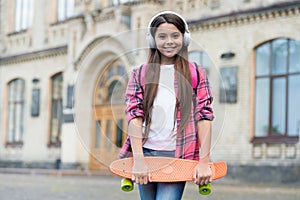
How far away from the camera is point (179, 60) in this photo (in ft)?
12.1

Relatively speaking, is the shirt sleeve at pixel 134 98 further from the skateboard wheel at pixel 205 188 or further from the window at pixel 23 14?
the window at pixel 23 14

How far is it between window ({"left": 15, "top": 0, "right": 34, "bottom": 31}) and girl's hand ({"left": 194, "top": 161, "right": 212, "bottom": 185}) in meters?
28.2

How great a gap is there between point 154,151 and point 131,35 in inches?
29.7

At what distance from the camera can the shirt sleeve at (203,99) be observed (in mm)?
3566

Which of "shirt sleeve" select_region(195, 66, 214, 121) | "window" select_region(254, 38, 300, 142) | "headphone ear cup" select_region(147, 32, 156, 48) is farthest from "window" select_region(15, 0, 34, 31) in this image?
"shirt sleeve" select_region(195, 66, 214, 121)

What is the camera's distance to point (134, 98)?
363cm

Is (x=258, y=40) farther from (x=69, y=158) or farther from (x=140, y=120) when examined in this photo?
(x=140, y=120)

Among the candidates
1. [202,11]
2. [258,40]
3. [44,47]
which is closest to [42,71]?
[44,47]

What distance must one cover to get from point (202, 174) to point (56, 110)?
2547cm

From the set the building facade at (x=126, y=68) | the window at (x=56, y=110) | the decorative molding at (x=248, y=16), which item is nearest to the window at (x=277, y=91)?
the building facade at (x=126, y=68)

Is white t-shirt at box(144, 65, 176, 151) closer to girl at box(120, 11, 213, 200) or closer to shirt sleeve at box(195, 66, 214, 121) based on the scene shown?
girl at box(120, 11, 213, 200)

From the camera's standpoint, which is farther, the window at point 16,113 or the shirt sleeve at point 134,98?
the window at point 16,113

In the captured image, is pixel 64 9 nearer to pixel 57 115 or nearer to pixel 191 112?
pixel 57 115

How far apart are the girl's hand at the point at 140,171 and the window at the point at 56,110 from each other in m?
24.9
